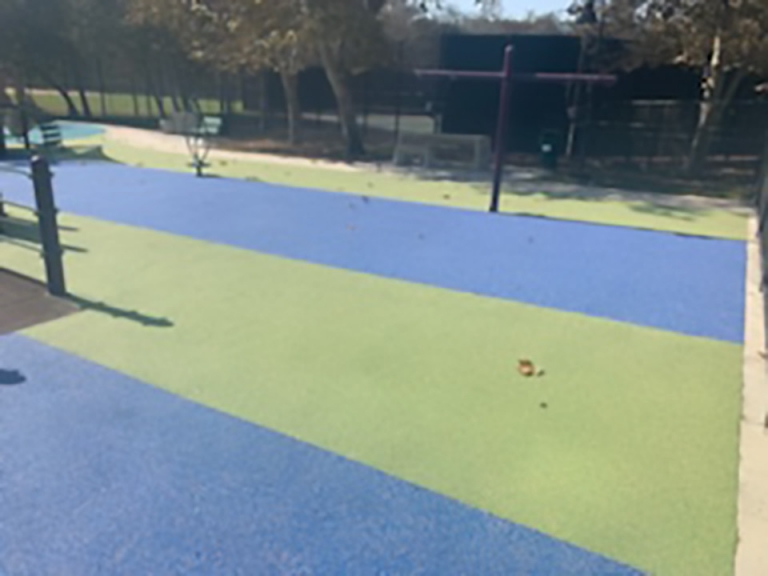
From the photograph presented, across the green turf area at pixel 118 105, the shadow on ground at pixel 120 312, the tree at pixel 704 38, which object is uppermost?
the tree at pixel 704 38

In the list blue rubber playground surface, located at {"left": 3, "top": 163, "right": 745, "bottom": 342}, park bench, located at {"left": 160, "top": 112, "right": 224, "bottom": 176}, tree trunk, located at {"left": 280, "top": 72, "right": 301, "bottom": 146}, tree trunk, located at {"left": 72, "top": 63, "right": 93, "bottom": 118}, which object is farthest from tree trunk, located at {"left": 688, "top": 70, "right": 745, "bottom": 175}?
tree trunk, located at {"left": 72, "top": 63, "right": 93, "bottom": 118}

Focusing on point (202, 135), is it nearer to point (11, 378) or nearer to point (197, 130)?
point (197, 130)

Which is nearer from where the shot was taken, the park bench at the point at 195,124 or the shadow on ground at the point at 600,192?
the shadow on ground at the point at 600,192

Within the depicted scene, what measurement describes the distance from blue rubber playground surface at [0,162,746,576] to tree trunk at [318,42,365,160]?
11.4m

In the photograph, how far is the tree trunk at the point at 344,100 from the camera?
17.4 metres

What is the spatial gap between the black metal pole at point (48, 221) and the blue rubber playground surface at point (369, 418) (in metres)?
0.33

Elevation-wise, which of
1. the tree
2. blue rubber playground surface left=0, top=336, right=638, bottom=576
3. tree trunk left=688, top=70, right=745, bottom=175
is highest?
the tree

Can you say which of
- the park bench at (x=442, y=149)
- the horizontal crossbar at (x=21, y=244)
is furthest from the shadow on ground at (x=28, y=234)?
the park bench at (x=442, y=149)

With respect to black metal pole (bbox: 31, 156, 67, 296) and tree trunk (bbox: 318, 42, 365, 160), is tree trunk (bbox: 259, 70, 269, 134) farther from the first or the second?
black metal pole (bbox: 31, 156, 67, 296)

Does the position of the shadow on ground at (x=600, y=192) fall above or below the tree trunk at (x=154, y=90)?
below

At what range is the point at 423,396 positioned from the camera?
13.9 ft

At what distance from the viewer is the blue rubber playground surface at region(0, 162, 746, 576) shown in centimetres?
288

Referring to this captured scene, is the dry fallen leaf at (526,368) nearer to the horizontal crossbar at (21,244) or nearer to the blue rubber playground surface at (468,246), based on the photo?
the blue rubber playground surface at (468,246)

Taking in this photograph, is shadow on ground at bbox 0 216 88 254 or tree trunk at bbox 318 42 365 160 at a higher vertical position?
tree trunk at bbox 318 42 365 160
